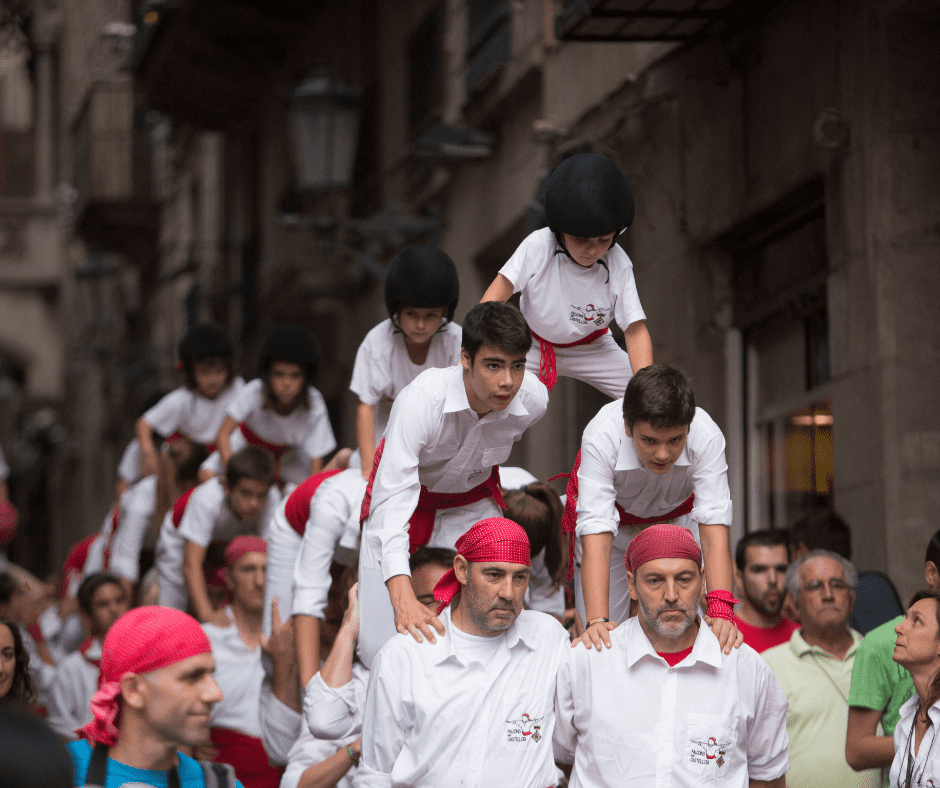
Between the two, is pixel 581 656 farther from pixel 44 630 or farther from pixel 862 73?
pixel 44 630

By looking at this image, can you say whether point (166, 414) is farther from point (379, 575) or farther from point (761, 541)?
point (379, 575)

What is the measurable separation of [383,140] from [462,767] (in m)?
12.5

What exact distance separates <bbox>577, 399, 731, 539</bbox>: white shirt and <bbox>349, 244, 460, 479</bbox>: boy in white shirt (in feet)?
4.11

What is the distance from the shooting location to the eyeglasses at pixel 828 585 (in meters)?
6.81

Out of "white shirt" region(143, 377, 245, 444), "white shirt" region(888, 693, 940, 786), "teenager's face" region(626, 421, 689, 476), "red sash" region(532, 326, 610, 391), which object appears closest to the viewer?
"white shirt" region(888, 693, 940, 786)

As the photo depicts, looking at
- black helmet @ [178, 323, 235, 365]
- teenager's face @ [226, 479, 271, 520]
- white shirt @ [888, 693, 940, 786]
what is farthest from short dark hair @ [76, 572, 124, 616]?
white shirt @ [888, 693, 940, 786]

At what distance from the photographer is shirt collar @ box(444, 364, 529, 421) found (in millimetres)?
5836

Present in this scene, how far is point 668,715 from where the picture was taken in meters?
5.35


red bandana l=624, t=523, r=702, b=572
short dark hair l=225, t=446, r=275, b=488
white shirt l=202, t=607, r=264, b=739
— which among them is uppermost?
short dark hair l=225, t=446, r=275, b=488

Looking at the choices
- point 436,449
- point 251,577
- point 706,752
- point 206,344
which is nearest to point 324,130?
point 206,344

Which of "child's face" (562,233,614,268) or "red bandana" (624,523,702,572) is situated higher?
"child's face" (562,233,614,268)

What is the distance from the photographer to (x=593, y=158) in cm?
644

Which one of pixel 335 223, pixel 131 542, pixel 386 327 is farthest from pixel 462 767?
pixel 335 223

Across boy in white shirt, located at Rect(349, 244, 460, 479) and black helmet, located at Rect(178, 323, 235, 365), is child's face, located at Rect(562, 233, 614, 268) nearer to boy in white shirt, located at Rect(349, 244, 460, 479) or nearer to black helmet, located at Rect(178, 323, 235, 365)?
boy in white shirt, located at Rect(349, 244, 460, 479)
